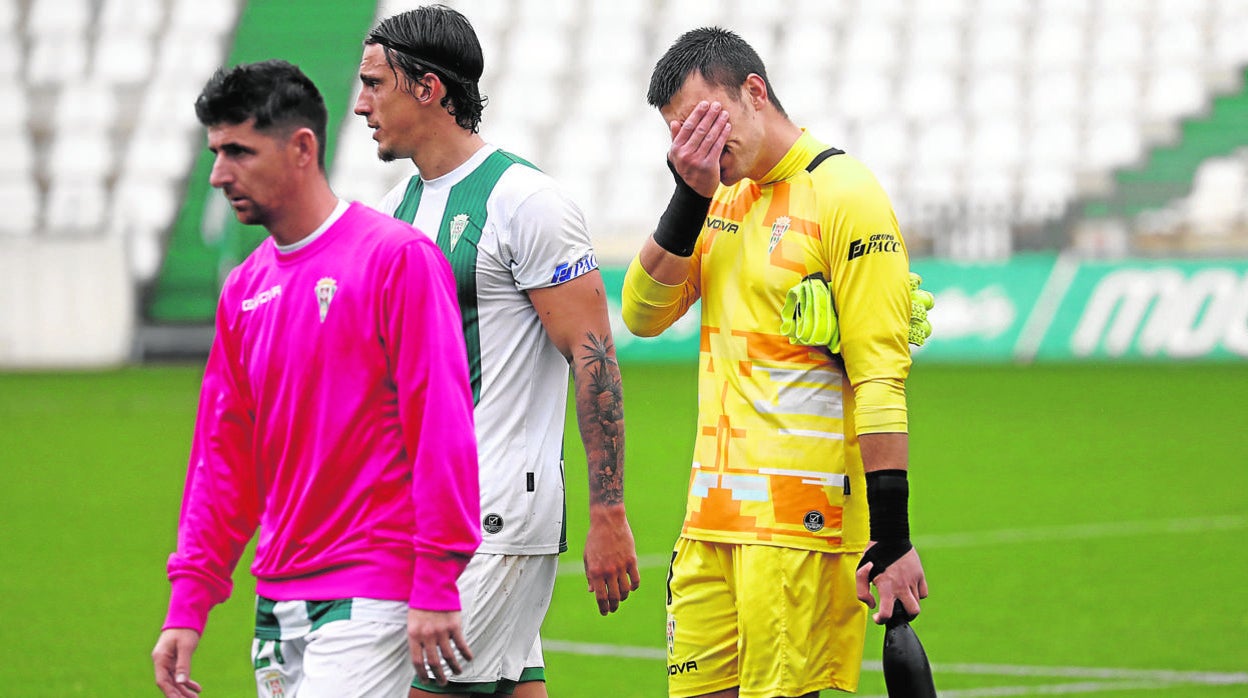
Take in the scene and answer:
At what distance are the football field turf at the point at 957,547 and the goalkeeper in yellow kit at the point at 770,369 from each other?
9.18ft

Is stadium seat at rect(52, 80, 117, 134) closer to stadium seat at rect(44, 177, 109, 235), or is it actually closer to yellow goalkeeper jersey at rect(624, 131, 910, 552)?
stadium seat at rect(44, 177, 109, 235)

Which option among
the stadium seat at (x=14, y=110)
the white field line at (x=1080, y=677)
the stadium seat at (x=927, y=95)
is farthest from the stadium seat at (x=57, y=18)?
the white field line at (x=1080, y=677)

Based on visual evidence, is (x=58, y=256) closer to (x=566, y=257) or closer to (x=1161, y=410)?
(x=1161, y=410)

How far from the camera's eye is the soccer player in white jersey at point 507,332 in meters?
4.11

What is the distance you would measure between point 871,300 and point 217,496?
1.48 m

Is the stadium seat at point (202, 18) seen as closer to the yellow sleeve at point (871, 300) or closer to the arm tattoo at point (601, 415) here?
the arm tattoo at point (601, 415)

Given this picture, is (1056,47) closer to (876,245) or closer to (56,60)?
(56,60)

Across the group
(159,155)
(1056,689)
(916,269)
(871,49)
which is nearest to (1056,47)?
(871,49)

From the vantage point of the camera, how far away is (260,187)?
3324 mm

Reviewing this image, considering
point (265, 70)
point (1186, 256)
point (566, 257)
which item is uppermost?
point (1186, 256)

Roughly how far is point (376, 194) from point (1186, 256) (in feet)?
40.3

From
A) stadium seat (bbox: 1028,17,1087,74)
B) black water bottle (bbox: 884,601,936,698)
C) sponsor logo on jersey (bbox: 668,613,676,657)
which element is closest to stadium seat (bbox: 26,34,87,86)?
stadium seat (bbox: 1028,17,1087,74)

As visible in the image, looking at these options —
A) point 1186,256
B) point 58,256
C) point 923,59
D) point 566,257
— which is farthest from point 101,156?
point 566,257

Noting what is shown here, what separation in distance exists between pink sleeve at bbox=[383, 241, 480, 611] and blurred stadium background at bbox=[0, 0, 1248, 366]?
21689 mm
